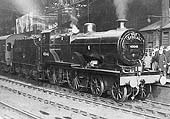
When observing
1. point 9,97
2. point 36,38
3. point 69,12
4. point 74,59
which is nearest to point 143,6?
point 69,12

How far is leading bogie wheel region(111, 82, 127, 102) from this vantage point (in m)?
8.97

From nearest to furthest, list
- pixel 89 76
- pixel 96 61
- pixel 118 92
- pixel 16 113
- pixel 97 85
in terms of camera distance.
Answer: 1. pixel 16 113
2. pixel 118 92
3. pixel 97 85
4. pixel 96 61
5. pixel 89 76

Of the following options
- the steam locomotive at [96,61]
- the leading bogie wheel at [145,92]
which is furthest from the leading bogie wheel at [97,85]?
the leading bogie wheel at [145,92]

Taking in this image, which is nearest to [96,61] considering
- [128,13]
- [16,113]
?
[16,113]

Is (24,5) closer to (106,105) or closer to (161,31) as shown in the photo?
(161,31)

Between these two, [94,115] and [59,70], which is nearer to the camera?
[94,115]

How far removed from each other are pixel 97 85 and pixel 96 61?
3.04 feet

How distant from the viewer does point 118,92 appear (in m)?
9.13

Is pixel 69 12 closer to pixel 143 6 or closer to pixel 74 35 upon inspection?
pixel 143 6

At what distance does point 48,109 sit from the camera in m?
8.26

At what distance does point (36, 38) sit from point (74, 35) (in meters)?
3.44

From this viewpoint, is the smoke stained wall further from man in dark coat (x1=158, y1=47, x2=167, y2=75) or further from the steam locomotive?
man in dark coat (x1=158, y1=47, x2=167, y2=75)

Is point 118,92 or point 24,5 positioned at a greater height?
point 24,5

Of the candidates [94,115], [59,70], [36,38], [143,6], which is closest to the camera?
[94,115]
